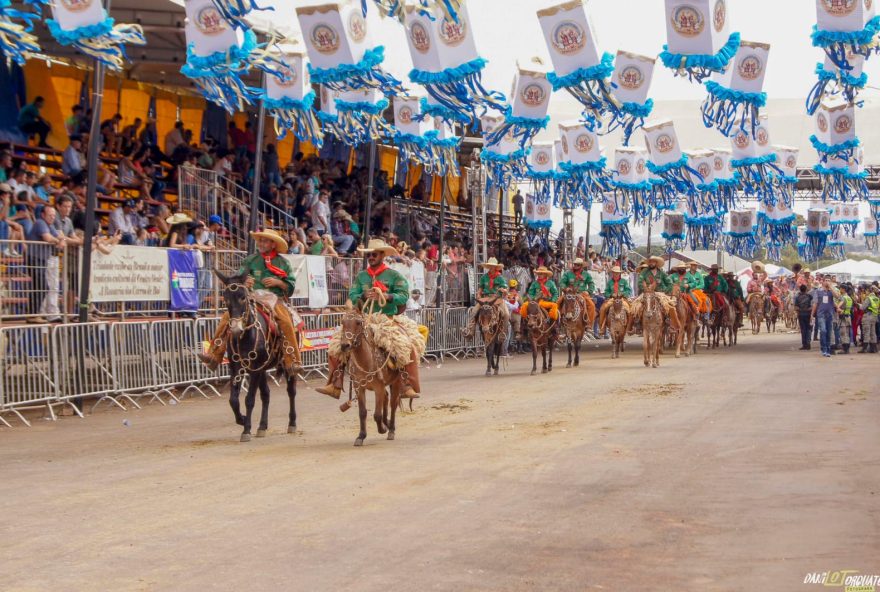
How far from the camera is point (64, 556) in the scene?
7.24 metres

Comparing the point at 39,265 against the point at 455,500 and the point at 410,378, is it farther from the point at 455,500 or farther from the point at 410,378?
the point at 455,500

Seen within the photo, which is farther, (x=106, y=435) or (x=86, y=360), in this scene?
(x=86, y=360)

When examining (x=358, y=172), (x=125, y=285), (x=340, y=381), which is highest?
(x=358, y=172)

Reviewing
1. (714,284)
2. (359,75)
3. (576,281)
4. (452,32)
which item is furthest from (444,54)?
(714,284)

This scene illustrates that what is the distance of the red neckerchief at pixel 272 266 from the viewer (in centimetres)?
1399

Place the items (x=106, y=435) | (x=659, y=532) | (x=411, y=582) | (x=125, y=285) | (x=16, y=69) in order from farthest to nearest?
(x=16, y=69), (x=125, y=285), (x=106, y=435), (x=659, y=532), (x=411, y=582)

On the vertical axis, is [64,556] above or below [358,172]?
below

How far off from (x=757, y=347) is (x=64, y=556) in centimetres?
3089

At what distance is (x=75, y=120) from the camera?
79.8 ft

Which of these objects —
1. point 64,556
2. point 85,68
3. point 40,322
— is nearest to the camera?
point 64,556

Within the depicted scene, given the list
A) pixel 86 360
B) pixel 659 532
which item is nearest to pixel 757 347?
pixel 86 360

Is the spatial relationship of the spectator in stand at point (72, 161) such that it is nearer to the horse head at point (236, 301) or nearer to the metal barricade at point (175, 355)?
the metal barricade at point (175, 355)

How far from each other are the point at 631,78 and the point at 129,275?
11.1 m

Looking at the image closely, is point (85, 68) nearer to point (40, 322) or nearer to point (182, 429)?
point (40, 322)
